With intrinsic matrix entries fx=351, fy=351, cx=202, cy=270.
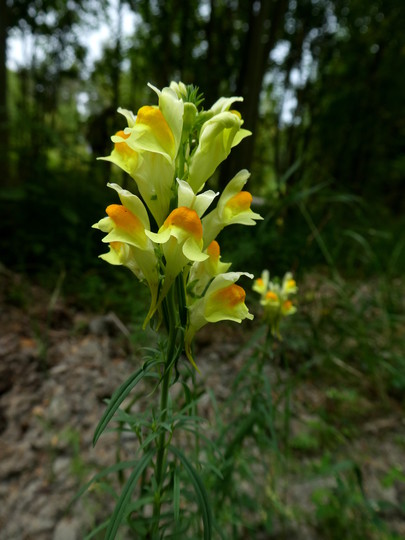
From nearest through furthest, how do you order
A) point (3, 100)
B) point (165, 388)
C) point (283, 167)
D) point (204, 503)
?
point (204, 503) → point (165, 388) → point (3, 100) → point (283, 167)

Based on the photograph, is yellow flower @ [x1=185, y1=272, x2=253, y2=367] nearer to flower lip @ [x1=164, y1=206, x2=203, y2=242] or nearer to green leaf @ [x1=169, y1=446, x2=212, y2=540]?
flower lip @ [x1=164, y1=206, x2=203, y2=242]

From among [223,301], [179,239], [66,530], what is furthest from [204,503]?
[66,530]

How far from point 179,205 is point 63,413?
160 cm

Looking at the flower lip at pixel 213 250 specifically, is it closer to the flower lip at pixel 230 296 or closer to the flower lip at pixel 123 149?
the flower lip at pixel 230 296

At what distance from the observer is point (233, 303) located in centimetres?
85

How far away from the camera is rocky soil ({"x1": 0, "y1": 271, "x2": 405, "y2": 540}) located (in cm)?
150

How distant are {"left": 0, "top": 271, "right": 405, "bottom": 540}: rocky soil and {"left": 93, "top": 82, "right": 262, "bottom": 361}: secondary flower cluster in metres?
0.71

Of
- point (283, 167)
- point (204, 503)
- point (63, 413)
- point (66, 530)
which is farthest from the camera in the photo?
point (283, 167)

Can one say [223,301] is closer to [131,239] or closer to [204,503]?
[131,239]

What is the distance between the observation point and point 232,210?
0.90 meters

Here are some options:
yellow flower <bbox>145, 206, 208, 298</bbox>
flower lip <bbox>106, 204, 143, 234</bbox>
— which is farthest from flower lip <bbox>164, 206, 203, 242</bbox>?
flower lip <bbox>106, 204, 143, 234</bbox>

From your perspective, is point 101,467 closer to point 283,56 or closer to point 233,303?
point 233,303

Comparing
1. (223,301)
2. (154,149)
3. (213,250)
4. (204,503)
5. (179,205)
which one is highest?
(154,149)

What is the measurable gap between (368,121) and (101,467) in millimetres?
7180
